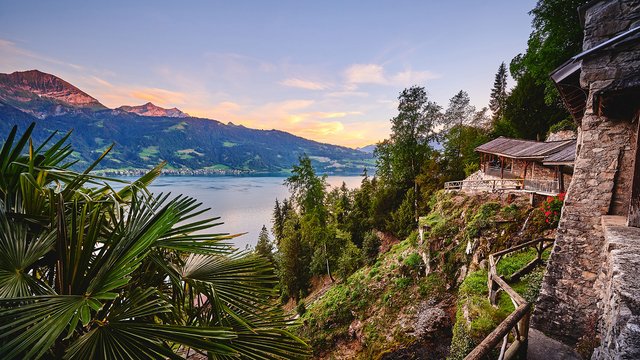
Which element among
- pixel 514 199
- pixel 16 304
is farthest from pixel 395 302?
pixel 16 304

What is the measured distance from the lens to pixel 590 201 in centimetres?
450

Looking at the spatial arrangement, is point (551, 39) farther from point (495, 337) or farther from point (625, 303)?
point (495, 337)

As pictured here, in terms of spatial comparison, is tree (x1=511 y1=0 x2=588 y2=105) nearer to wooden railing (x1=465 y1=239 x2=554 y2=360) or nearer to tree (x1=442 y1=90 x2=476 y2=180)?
tree (x1=442 y1=90 x2=476 y2=180)

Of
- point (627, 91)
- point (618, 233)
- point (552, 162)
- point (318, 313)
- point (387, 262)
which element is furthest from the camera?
point (387, 262)

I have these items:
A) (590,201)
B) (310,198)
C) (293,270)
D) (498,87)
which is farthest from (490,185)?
(498,87)

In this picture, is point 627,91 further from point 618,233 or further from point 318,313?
point 318,313

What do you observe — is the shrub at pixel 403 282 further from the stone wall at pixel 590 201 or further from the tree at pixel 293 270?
the tree at pixel 293 270

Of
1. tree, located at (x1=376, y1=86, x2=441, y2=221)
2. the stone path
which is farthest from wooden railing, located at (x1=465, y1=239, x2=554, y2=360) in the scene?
tree, located at (x1=376, y1=86, x2=441, y2=221)

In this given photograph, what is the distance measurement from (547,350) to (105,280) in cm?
638

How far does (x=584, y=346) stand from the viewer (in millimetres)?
4242

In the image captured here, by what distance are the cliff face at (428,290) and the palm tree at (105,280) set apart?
5824 mm

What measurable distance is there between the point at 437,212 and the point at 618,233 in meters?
12.6

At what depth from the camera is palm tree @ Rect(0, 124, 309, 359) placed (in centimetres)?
160

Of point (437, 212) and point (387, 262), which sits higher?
point (437, 212)
